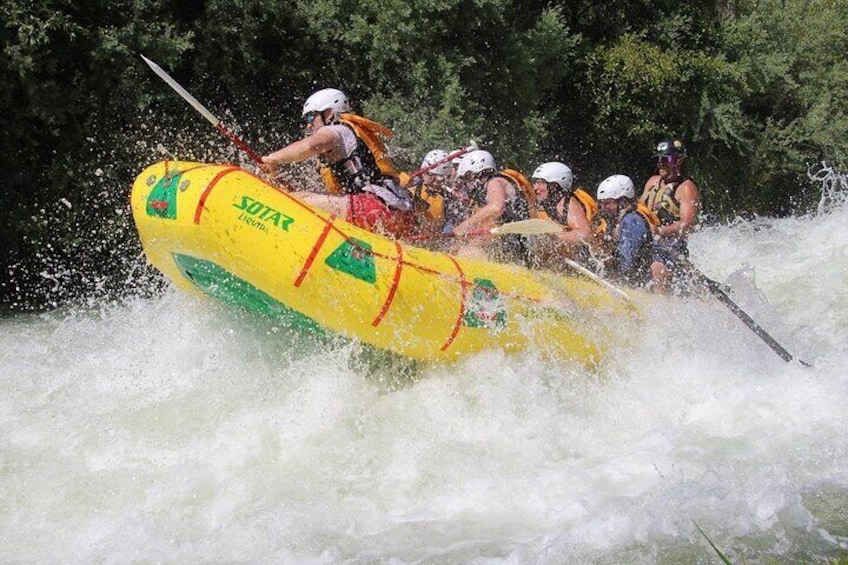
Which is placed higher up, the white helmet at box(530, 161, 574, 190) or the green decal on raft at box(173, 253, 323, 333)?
the white helmet at box(530, 161, 574, 190)

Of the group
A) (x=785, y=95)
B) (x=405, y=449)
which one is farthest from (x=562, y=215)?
(x=785, y=95)

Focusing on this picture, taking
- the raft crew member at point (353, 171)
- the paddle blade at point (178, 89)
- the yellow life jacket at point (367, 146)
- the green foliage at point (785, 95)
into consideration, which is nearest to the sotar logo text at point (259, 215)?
the paddle blade at point (178, 89)

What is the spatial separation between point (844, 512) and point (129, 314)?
4931 millimetres

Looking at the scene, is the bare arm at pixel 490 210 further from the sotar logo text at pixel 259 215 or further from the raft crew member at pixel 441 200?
the sotar logo text at pixel 259 215

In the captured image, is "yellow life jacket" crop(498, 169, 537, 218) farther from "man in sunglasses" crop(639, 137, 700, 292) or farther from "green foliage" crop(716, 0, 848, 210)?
"green foliage" crop(716, 0, 848, 210)

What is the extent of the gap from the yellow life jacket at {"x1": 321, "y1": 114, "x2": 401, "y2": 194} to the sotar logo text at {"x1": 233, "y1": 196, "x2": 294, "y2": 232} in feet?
3.35

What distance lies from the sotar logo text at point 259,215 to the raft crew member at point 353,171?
2.41 feet

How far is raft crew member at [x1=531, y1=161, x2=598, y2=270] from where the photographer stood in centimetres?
657

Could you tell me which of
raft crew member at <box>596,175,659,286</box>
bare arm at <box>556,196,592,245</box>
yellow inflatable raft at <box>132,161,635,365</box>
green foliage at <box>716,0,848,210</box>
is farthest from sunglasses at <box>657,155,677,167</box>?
green foliage at <box>716,0,848,210</box>

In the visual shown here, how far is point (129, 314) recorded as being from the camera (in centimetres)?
712

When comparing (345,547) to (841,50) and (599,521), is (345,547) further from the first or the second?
(841,50)

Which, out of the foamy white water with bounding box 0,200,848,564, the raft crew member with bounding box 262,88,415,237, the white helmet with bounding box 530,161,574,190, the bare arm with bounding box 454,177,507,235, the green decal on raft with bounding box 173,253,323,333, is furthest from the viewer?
the white helmet with bounding box 530,161,574,190

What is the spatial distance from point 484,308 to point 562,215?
1.47m

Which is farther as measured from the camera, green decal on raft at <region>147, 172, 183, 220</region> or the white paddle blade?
the white paddle blade
